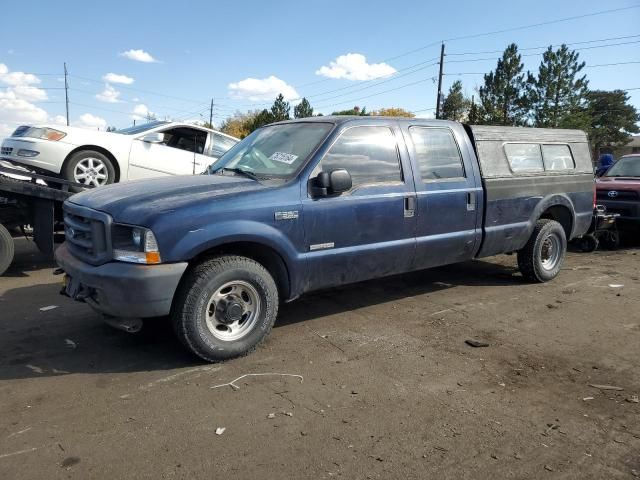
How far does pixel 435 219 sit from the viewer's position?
5.09 metres

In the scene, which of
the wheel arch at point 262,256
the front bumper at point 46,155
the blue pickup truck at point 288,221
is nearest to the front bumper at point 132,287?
the blue pickup truck at point 288,221

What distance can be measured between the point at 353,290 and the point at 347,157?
6.45ft

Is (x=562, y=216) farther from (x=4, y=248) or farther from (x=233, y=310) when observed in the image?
(x=4, y=248)

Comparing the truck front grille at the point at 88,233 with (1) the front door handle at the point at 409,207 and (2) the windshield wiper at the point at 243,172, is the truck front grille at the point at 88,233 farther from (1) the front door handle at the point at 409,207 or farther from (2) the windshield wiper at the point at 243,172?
(1) the front door handle at the point at 409,207

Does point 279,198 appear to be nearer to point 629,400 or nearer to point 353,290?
point 353,290

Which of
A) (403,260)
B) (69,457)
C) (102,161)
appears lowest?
(69,457)

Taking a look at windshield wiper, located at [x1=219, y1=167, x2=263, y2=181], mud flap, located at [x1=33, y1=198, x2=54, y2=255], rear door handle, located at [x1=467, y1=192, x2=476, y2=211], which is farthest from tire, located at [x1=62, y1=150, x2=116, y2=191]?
rear door handle, located at [x1=467, y1=192, x2=476, y2=211]

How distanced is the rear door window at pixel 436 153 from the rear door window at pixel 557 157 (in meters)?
1.72

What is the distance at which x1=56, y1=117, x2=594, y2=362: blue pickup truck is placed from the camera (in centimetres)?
362

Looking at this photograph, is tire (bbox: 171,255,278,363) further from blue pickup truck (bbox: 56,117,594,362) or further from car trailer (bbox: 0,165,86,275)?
car trailer (bbox: 0,165,86,275)

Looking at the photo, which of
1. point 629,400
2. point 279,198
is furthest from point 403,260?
point 629,400

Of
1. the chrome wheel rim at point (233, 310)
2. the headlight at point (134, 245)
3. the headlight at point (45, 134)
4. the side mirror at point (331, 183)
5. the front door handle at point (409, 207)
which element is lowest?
the chrome wheel rim at point (233, 310)

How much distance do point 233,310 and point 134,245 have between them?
87 centimetres

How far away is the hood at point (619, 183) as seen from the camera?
30.9ft
